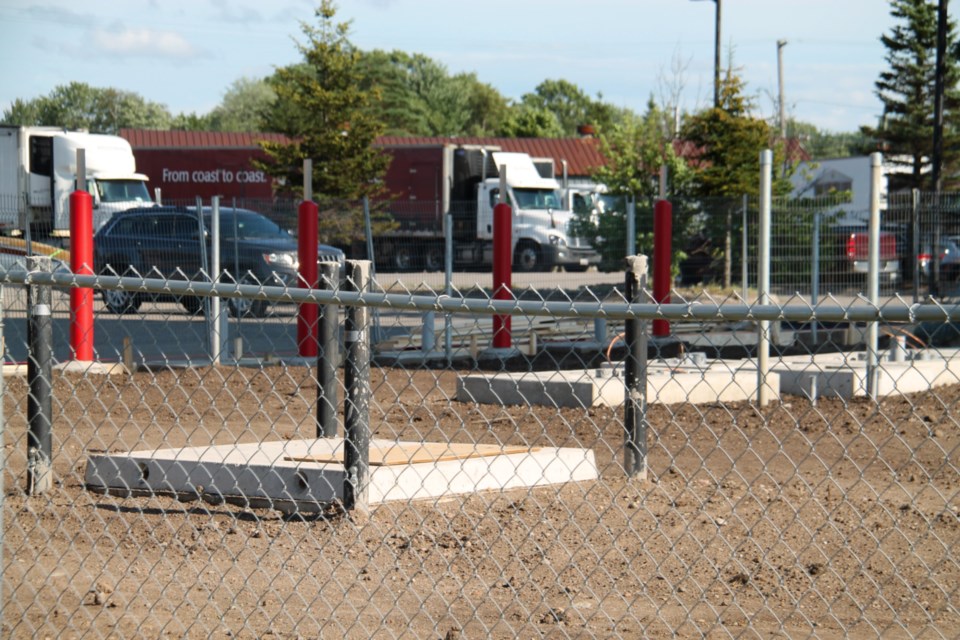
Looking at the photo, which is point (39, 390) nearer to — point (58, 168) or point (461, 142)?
point (58, 168)

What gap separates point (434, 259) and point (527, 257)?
2873mm

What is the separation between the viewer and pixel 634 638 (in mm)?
4305

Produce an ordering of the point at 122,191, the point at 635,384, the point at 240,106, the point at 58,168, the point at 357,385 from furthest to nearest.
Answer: the point at 240,106 → the point at 58,168 → the point at 122,191 → the point at 635,384 → the point at 357,385

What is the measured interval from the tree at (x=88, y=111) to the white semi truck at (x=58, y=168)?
497 mm

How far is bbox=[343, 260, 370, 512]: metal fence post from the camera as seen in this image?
5.05 m

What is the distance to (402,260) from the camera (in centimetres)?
1928

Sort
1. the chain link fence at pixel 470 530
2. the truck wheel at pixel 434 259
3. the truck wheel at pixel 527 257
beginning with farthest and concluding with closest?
the truck wheel at pixel 527 257 → the truck wheel at pixel 434 259 → the chain link fence at pixel 470 530

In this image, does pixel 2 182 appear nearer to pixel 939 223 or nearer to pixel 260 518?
pixel 939 223

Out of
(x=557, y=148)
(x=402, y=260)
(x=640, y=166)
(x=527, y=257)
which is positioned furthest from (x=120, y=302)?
(x=557, y=148)

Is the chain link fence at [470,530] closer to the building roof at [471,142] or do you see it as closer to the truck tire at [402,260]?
the truck tire at [402,260]

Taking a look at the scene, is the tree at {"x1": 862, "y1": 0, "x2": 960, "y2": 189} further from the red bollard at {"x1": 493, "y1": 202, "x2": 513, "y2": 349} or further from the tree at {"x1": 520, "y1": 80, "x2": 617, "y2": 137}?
the tree at {"x1": 520, "y1": 80, "x2": 617, "y2": 137}

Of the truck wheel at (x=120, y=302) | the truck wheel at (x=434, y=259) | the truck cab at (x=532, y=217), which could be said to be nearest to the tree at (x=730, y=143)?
the truck cab at (x=532, y=217)

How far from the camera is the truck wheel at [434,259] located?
64.2 feet

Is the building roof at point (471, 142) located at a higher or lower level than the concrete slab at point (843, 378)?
higher
